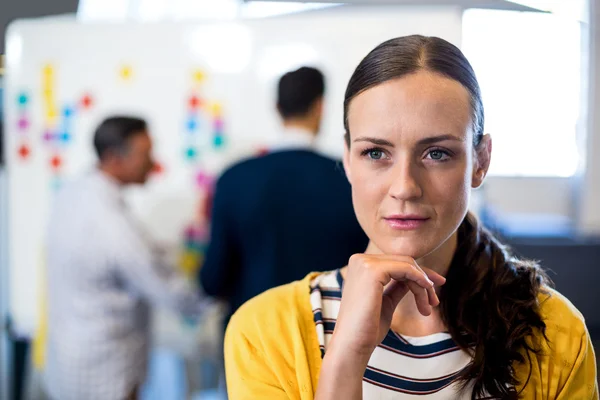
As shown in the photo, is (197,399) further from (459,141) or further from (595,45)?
(595,45)

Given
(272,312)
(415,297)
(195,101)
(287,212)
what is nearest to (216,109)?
(195,101)

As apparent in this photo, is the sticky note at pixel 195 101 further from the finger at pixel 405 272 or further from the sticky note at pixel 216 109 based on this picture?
the finger at pixel 405 272

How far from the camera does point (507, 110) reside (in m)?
2.77

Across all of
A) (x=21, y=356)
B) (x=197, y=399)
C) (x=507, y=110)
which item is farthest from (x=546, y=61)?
(x=21, y=356)

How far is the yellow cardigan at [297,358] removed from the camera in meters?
0.76

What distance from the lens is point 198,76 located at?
2.32m

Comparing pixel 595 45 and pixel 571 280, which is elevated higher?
pixel 595 45

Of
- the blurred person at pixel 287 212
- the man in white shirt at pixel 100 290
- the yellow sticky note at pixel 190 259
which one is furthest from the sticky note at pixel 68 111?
the blurred person at pixel 287 212

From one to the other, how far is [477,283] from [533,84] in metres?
2.52

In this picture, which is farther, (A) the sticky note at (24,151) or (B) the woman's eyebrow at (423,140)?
(A) the sticky note at (24,151)

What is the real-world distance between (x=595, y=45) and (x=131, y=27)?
3.16m

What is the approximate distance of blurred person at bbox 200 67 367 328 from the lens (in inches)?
57.5

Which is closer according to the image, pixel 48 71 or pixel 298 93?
pixel 298 93

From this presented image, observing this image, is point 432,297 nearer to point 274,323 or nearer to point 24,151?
point 274,323
